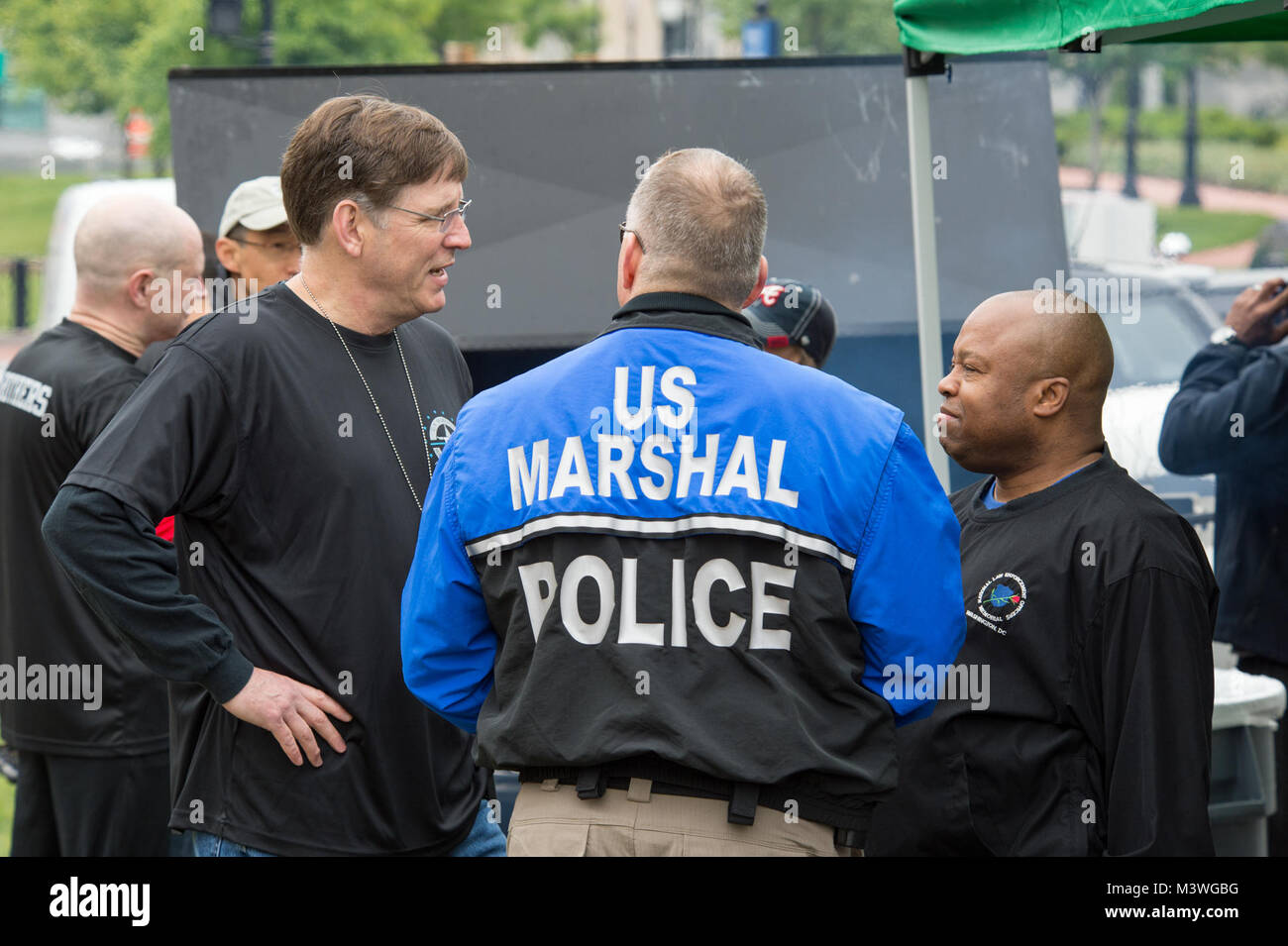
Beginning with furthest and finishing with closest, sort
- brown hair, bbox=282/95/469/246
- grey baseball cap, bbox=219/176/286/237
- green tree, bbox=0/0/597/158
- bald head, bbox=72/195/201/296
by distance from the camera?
green tree, bbox=0/0/597/158, grey baseball cap, bbox=219/176/286/237, bald head, bbox=72/195/201/296, brown hair, bbox=282/95/469/246

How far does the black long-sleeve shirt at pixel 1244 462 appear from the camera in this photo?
414 centimetres

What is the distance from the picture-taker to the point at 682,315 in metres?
2.37

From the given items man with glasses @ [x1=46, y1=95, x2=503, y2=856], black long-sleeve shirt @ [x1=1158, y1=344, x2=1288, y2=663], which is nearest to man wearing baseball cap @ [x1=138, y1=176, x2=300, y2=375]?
man with glasses @ [x1=46, y1=95, x2=503, y2=856]

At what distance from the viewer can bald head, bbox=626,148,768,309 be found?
93.6 inches

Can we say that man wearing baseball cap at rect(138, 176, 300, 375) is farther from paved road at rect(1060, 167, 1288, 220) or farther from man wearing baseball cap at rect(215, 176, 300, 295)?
paved road at rect(1060, 167, 1288, 220)

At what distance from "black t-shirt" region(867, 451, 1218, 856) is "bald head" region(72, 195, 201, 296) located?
245 centimetres

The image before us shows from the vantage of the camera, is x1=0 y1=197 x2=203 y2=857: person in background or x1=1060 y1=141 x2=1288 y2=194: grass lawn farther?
x1=1060 y1=141 x2=1288 y2=194: grass lawn

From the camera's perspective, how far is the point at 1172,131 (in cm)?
2884

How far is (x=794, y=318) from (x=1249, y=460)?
153cm

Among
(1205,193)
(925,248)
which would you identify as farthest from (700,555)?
(1205,193)

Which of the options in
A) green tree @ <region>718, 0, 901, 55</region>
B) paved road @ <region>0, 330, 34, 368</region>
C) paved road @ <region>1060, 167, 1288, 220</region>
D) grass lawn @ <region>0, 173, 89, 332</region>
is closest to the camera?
paved road @ <region>0, 330, 34, 368</region>

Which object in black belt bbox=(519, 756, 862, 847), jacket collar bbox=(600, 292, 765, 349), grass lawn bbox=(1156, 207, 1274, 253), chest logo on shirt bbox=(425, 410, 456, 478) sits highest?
grass lawn bbox=(1156, 207, 1274, 253)
